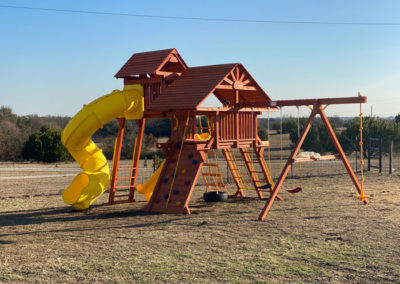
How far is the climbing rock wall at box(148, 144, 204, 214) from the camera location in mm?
12836

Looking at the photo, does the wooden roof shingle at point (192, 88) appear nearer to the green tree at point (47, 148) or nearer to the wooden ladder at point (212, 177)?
the wooden ladder at point (212, 177)

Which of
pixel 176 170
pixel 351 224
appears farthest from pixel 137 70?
pixel 351 224

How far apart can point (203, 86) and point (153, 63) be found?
6.59 ft

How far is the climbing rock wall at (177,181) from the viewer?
12836 millimetres

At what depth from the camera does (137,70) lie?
14422 mm

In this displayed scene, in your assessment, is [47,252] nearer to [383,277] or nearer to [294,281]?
[294,281]

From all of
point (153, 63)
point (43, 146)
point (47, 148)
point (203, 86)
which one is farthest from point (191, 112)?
point (43, 146)

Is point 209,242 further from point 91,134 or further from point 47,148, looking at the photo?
point 47,148

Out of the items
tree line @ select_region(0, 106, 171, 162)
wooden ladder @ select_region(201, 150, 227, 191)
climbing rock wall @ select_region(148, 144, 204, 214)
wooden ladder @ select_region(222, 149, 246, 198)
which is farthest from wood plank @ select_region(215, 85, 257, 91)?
tree line @ select_region(0, 106, 171, 162)

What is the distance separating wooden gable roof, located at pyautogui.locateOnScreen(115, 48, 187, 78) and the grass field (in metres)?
4.13

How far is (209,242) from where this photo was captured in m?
9.48

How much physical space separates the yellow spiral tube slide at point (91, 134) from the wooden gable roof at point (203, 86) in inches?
37.9

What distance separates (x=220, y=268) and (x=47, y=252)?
137 inches

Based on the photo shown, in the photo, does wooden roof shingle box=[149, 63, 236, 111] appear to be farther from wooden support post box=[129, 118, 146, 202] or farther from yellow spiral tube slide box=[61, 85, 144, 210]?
wooden support post box=[129, 118, 146, 202]
